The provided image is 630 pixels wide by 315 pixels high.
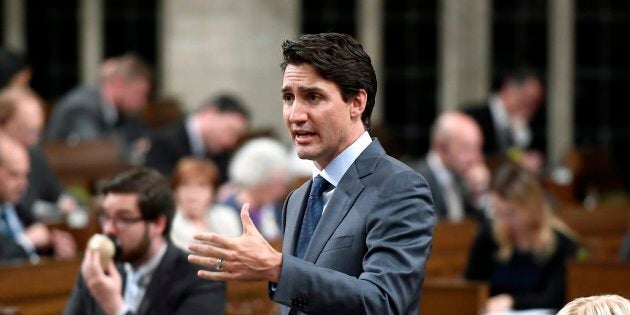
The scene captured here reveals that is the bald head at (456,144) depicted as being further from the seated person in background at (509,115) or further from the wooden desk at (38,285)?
the wooden desk at (38,285)

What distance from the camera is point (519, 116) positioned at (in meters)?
12.3

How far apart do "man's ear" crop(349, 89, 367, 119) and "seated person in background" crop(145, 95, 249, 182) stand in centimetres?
669

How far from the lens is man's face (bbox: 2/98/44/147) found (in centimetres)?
838

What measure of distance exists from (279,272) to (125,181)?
5.72 feet

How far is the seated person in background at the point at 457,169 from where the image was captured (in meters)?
9.46

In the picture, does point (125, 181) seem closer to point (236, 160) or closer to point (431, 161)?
point (236, 160)

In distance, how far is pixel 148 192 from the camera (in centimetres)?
482

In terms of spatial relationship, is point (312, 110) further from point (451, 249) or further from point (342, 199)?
point (451, 249)

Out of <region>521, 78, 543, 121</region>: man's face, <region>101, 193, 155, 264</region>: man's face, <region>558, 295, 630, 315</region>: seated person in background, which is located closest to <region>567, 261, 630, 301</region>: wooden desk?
<region>101, 193, 155, 264</region>: man's face

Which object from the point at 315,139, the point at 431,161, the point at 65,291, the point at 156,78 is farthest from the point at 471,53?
the point at 315,139

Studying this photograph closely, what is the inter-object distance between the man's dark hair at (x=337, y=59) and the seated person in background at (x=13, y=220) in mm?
3667

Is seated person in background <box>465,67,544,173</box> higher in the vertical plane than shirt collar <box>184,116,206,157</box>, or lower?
lower

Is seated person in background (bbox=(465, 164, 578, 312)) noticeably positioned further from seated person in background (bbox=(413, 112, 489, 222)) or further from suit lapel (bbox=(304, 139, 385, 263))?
suit lapel (bbox=(304, 139, 385, 263))

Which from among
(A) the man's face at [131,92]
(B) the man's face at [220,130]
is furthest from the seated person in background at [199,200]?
(A) the man's face at [131,92]
